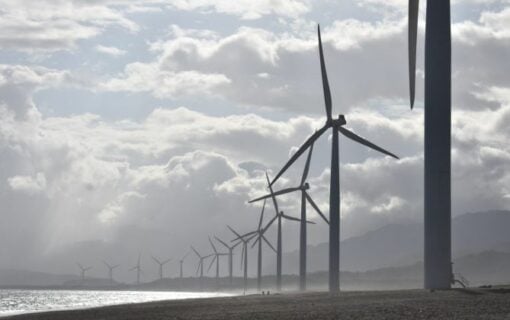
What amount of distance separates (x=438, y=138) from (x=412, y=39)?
774cm

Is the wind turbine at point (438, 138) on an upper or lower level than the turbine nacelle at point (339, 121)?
lower

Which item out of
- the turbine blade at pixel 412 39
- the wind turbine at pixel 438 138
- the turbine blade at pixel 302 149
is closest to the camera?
Result: the wind turbine at pixel 438 138

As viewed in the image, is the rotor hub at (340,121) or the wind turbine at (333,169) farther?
the rotor hub at (340,121)

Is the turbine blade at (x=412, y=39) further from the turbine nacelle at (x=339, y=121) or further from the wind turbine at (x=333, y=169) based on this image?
the turbine nacelle at (x=339, y=121)

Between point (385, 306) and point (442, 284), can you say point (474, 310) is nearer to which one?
point (385, 306)

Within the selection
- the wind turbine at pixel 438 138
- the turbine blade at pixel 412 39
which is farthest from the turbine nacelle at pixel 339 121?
the wind turbine at pixel 438 138

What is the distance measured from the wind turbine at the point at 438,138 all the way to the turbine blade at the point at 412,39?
230 centimetres

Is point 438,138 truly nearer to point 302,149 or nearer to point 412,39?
point 412,39

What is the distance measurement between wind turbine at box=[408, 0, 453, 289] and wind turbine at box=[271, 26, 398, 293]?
25.4 m

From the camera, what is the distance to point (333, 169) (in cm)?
8219

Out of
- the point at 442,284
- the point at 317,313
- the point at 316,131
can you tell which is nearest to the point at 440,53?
the point at 442,284

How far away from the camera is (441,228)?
4925 centimetres

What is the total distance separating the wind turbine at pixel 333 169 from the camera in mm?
81625

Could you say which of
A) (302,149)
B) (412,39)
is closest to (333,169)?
(302,149)
